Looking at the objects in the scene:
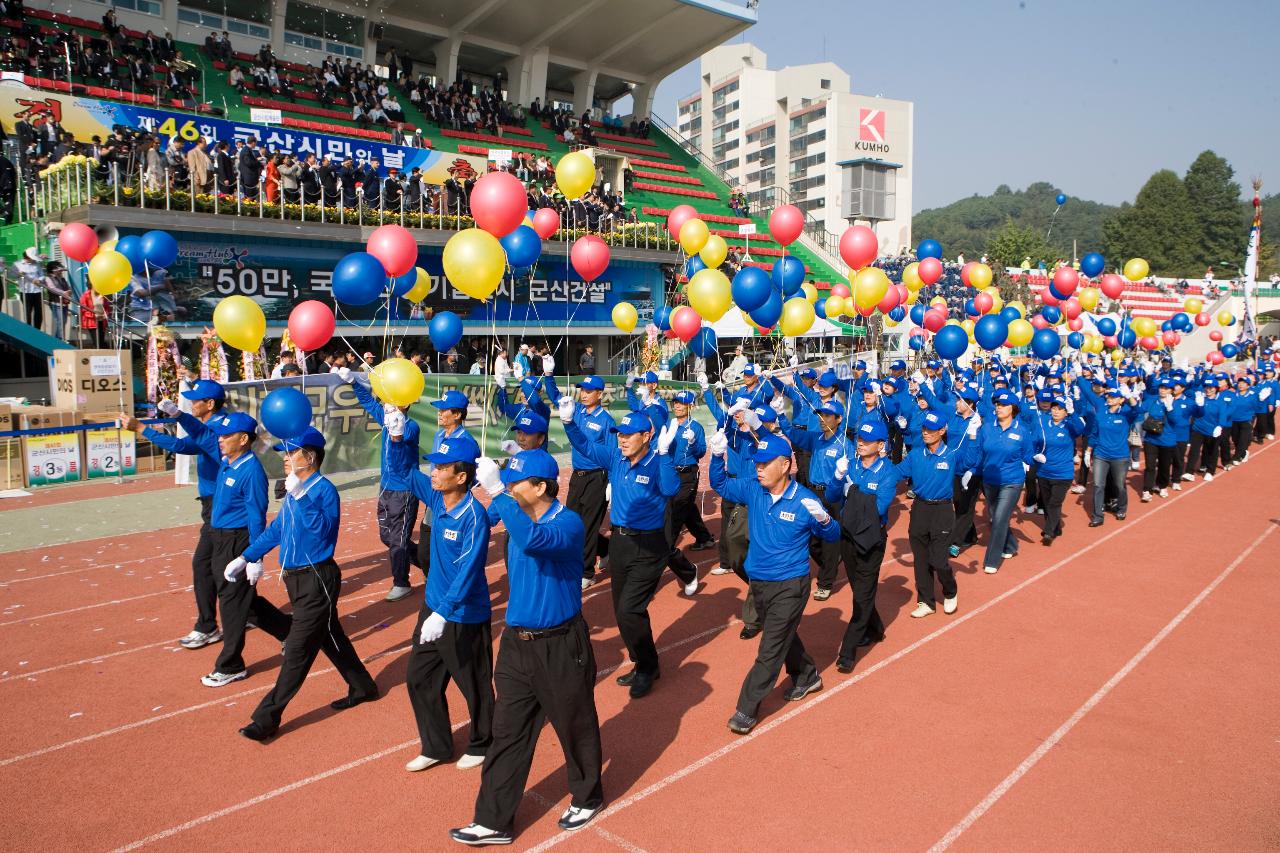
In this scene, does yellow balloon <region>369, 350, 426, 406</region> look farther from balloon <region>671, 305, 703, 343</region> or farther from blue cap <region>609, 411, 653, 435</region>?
balloon <region>671, 305, 703, 343</region>

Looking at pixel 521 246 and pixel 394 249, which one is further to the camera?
pixel 521 246

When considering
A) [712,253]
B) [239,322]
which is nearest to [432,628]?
[239,322]

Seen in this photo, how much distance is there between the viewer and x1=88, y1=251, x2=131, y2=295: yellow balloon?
436 inches

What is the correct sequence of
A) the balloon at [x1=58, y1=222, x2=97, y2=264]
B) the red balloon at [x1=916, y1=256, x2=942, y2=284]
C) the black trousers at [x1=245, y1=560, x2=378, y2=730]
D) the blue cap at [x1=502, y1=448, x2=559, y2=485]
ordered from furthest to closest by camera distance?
the red balloon at [x1=916, y1=256, x2=942, y2=284], the balloon at [x1=58, y1=222, x2=97, y2=264], the black trousers at [x1=245, y1=560, x2=378, y2=730], the blue cap at [x1=502, y1=448, x2=559, y2=485]

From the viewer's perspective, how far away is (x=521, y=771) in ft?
14.3

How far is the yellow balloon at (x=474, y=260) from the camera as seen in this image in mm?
7016

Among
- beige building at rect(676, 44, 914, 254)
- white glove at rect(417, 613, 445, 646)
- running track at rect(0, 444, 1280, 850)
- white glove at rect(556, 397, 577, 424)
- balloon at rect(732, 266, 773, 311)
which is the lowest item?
running track at rect(0, 444, 1280, 850)

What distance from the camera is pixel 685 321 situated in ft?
37.5

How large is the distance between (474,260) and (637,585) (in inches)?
116

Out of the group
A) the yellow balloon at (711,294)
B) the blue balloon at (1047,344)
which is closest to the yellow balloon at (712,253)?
the yellow balloon at (711,294)

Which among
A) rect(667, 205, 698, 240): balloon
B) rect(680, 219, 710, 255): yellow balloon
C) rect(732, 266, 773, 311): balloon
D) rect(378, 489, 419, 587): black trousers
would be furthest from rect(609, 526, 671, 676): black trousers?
rect(667, 205, 698, 240): balloon

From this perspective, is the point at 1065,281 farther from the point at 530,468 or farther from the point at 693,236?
the point at 530,468

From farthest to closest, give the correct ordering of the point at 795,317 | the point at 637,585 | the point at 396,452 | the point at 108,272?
the point at 108,272
the point at 795,317
the point at 396,452
the point at 637,585

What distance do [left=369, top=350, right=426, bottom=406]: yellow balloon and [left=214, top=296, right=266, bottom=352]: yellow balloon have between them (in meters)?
1.48
